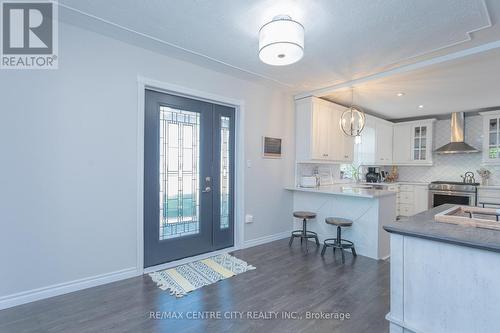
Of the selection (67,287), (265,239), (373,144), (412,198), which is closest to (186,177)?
(67,287)

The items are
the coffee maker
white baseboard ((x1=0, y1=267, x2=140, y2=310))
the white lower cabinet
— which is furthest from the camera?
the coffee maker

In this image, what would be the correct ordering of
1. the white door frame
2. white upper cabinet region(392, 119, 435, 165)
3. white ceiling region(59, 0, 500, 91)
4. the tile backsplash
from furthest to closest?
white upper cabinet region(392, 119, 435, 165)
the tile backsplash
the white door frame
white ceiling region(59, 0, 500, 91)

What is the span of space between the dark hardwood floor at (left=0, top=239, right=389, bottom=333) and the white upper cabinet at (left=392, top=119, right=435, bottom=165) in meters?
4.19

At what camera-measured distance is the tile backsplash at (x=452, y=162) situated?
5.59 meters

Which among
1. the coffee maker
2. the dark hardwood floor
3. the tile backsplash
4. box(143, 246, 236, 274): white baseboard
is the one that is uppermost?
the tile backsplash

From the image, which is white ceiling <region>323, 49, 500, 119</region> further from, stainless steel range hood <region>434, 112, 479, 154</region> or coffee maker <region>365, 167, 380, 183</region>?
coffee maker <region>365, 167, 380, 183</region>

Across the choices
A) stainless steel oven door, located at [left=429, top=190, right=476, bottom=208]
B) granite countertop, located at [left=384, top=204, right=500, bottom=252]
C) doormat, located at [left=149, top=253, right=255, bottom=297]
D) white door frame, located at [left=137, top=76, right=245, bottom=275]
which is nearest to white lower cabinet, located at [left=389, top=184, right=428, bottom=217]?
stainless steel oven door, located at [left=429, top=190, right=476, bottom=208]

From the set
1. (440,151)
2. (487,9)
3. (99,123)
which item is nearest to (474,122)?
(440,151)

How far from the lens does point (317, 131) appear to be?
4430 millimetres

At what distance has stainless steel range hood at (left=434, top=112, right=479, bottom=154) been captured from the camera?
18.1ft

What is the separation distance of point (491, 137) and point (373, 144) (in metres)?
2.23

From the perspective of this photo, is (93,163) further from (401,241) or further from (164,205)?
(401,241)

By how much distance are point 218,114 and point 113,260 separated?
2.19 meters

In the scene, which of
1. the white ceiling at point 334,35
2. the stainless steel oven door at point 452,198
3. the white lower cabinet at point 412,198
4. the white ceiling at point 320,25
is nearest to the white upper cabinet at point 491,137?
the stainless steel oven door at point 452,198
